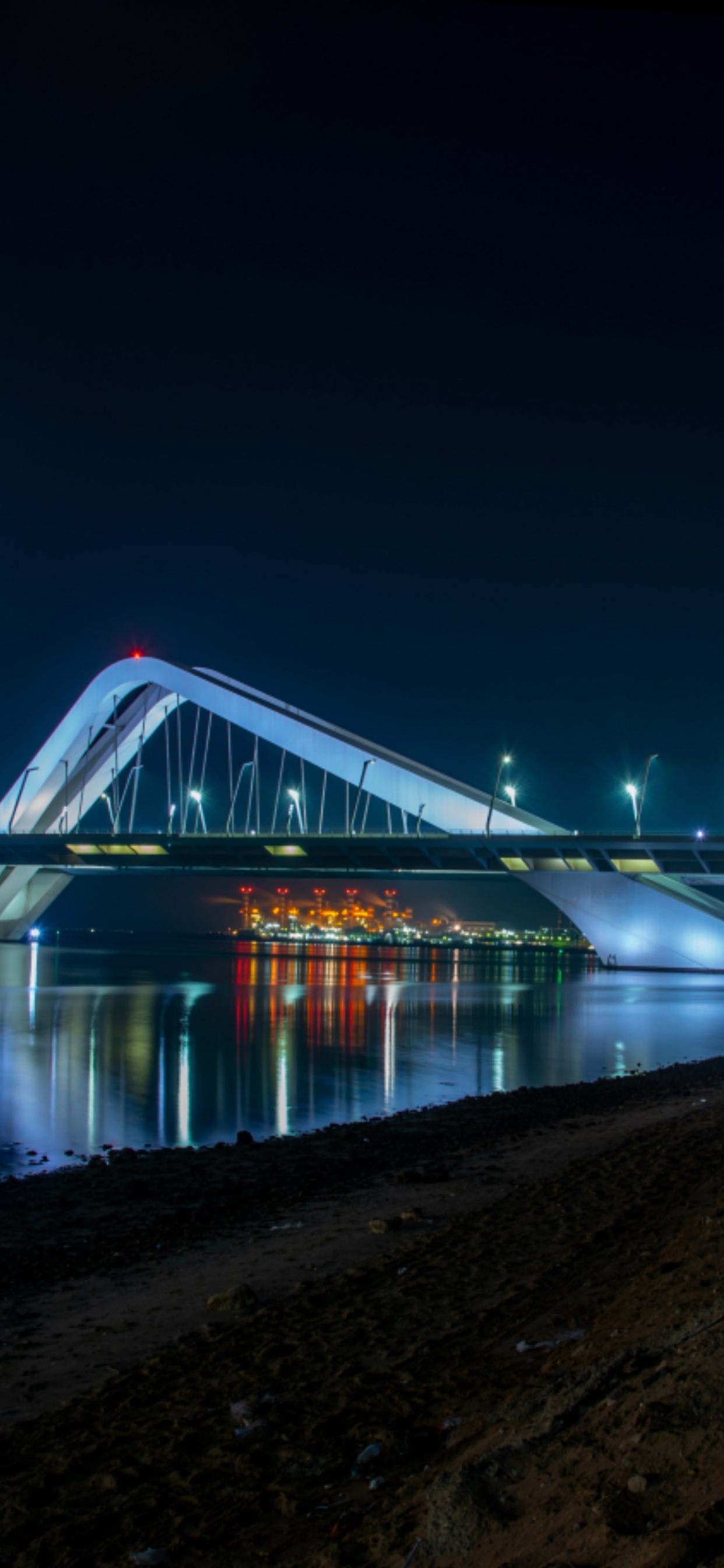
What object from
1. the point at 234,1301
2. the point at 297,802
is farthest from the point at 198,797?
the point at 234,1301

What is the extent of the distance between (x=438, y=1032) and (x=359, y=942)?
348ft

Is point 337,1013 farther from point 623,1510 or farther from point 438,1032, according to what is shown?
point 623,1510

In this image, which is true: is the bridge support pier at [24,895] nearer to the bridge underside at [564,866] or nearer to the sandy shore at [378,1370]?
the bridge underside at [564,866]

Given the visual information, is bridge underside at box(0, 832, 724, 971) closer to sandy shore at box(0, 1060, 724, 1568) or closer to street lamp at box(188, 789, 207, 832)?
street lamp at box(188, 789, 207, 832)

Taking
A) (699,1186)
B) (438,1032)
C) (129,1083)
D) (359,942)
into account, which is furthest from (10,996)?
(359,942)

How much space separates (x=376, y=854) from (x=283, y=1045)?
27.0 meters

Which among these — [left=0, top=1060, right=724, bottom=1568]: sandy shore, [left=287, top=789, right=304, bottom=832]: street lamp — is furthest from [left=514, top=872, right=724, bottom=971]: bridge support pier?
[left=0, top=1060, right=724, bottom=1568]: sandy shore

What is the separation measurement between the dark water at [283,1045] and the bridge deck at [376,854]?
546cm

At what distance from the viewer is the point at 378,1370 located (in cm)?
452

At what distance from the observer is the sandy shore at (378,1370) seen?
8.40 ft

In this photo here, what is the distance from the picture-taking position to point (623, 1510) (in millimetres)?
2287

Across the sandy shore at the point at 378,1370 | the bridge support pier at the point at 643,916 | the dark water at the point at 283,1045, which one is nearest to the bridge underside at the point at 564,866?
the bridge support pier at the point at 643,916

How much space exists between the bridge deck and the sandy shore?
3664 centimetres

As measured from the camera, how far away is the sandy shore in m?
2.56
